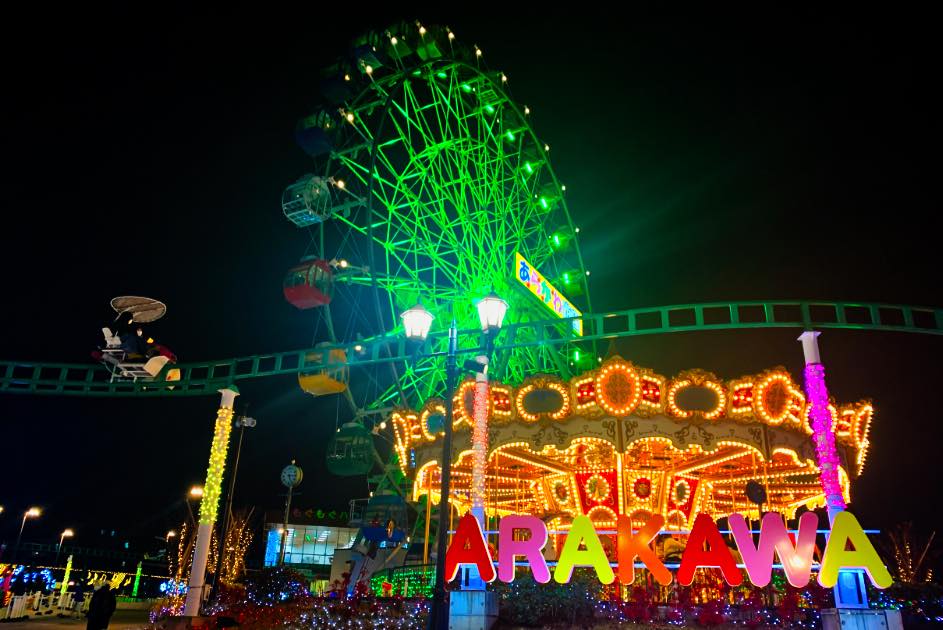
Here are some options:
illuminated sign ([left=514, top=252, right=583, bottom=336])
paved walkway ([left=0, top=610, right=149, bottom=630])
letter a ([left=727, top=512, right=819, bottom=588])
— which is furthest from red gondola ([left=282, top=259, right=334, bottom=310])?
letter a ([left=727, top=512, right=819, bottom=588])

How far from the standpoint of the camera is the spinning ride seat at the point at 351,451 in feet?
118

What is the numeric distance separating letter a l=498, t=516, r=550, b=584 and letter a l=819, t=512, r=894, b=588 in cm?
439

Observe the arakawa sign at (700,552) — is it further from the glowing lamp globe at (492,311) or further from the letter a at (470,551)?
the glowing lamp globe at (492,311)

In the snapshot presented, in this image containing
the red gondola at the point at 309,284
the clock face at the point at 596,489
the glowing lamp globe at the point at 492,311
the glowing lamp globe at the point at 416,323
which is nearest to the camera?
the glowing lamp globe at the point at 492,311

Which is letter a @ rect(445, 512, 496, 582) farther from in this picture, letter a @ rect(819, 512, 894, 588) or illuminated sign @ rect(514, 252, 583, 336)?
illuminated sign @ rect(514, 252, 583, 336)

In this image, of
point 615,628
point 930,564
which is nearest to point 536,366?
point 615,628

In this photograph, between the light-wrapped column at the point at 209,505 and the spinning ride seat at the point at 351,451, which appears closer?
the light-wrapped column at the point at 209,505

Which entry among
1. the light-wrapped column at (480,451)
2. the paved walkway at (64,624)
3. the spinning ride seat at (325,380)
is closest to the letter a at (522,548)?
the light-wrapped column at (480,451)

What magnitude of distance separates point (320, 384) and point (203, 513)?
8.14m

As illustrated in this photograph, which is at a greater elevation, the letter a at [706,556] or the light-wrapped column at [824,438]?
the light-wrapped column at [824,438]

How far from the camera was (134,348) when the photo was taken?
18266 millimetres

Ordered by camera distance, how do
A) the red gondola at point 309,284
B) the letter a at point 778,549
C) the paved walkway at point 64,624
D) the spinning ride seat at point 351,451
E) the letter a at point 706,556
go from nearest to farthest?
the letter a at point 778,549 < the letter a at point 706,556 < the paved walkway at point 64,624 < the red gondola at point 309,284 < the spinning ride seat at point 351,451

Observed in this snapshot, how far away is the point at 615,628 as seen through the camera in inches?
448

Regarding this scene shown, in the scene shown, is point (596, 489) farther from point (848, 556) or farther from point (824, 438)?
point (848, 556)
